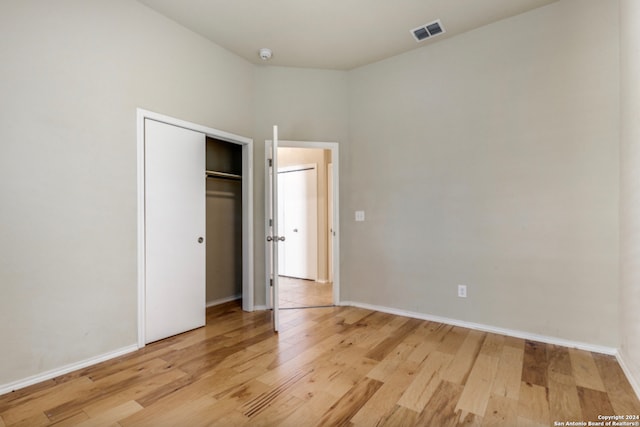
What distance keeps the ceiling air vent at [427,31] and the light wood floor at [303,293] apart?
3.19m

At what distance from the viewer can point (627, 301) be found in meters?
2.14

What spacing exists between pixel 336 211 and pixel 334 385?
2169 mm

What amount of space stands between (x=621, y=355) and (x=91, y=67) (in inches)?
180

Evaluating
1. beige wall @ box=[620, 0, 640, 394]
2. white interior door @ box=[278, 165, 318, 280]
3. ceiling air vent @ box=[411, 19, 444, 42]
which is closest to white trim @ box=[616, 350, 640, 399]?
beige wall @ box=[620, 0, 640, 394]

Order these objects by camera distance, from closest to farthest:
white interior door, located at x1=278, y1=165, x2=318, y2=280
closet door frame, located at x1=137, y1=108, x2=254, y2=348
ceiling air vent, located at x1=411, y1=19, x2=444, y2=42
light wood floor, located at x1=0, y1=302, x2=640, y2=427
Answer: light wood floor, located at x1=0, y1=302, x2=640, y2=427 → closet door frame, located at x1=137, y1=108, x2=254, y2=348 → ceiling air vent, located at x1=411, y1=19, x2=444, y2=42 → white interior door, located at x1=278, y1=165, x2=318, y2=280

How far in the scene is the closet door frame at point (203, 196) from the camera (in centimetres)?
259

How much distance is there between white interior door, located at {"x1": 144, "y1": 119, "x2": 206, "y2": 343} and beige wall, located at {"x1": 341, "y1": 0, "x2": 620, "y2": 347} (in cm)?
173

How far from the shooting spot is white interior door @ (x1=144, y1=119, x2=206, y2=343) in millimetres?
2695

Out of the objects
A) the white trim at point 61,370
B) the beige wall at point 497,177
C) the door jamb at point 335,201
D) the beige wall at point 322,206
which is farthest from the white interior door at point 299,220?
the white trim at point 61,370

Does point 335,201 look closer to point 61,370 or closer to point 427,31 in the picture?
point 427,31

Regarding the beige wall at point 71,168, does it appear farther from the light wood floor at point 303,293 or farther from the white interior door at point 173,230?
the light wood floor at point 303,293

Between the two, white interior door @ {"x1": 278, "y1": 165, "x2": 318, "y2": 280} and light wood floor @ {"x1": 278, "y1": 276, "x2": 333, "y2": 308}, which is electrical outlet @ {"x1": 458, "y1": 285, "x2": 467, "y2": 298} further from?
white interior door @ {"x1": 278, "y1": 165, "x2": 318, "y2": 280}

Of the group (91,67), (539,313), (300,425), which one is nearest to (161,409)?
(300,425)

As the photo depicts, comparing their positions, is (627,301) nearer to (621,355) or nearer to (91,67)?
(621,355)
